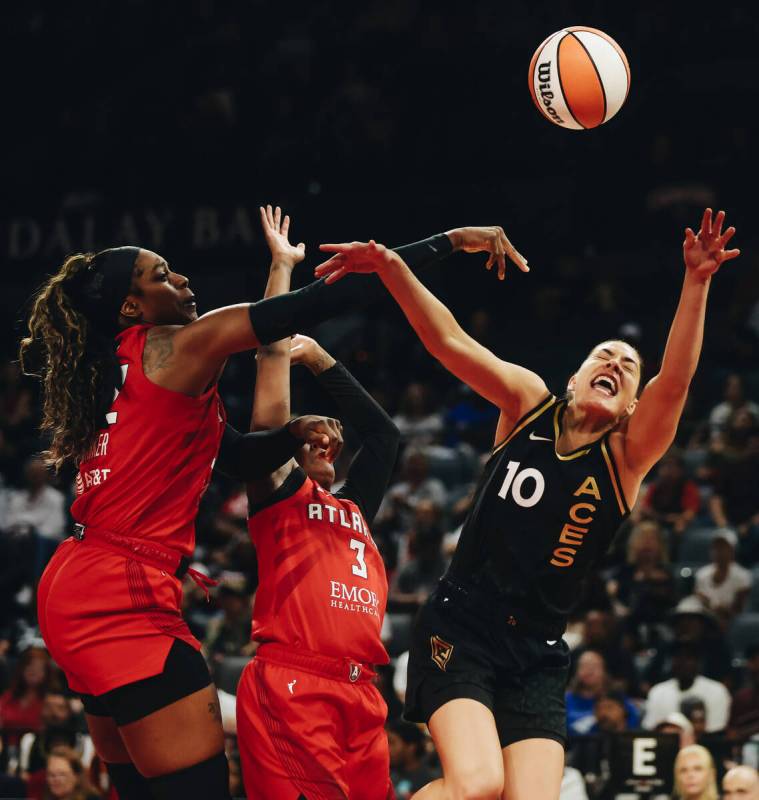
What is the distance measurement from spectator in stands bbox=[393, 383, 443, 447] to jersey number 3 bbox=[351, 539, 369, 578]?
812 cm

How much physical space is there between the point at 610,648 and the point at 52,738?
3.75 meters

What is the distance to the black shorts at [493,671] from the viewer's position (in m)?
4.78

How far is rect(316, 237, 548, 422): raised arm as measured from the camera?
4.80 meters

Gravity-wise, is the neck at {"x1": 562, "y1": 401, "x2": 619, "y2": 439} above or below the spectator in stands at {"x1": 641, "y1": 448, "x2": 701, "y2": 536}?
above

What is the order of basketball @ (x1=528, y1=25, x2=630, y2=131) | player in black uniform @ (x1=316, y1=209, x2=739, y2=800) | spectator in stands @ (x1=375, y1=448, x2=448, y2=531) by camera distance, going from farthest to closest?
spectator in stands @ (x1=375, y1=448, x2=448, y2=531), basketball @ (x1=528, y1=25, x2=630, y2=131), player in black uniform @ (x1=316, y1=209, x2=739, y2=800)

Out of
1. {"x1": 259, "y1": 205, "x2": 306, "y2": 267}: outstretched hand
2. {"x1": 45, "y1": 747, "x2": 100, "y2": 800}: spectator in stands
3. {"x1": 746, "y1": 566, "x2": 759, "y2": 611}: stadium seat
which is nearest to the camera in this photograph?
{"x1": 259, "y1": 205, "x2": 306, "y2": 267}: outstretched hand

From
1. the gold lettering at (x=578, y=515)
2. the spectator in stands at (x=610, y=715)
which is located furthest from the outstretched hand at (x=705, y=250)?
the spectator in stands at (x=610, y=715)

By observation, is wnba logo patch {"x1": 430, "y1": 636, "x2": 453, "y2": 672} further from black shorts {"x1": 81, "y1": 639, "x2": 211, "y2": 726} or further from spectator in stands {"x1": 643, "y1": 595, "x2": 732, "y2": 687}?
spectator in stands {"x1": 643, "y1": 595, "x2": 732, "y2": 687}

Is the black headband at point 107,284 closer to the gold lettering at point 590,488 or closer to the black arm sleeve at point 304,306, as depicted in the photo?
the black arm sleeve at point 304,306

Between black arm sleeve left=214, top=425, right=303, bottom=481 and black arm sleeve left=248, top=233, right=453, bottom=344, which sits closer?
black arm sleeve left=248, top=233, right=453, bottom=344

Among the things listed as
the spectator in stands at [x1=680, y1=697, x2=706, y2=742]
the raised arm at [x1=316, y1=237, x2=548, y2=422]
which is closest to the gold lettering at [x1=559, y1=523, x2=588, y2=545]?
the raised arm at [x1=316, y1=237, x2=548, y2=422]

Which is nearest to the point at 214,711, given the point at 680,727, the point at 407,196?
the point at 680,727

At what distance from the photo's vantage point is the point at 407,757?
8.52m

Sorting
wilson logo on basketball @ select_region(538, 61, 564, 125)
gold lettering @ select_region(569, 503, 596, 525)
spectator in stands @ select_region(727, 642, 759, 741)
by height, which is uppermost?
wilson logo on basketball @ select_region(538, 61, 564, 125)
